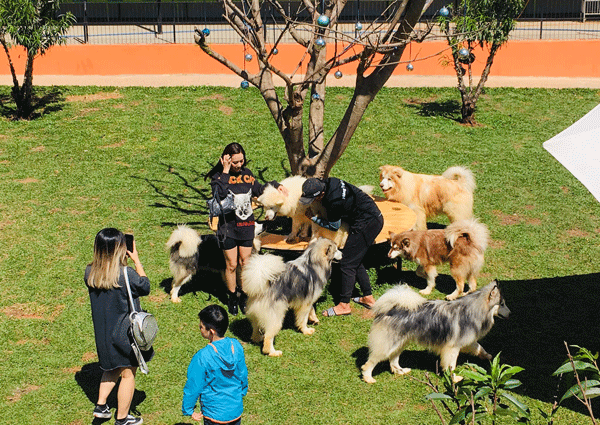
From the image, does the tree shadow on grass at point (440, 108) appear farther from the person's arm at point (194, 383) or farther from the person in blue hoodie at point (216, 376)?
the person's arm at point (194, 383)

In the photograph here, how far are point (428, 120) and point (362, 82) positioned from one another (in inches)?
285

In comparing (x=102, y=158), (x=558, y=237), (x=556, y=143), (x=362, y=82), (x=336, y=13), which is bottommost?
(x=558, y=237)

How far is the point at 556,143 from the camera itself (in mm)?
6273

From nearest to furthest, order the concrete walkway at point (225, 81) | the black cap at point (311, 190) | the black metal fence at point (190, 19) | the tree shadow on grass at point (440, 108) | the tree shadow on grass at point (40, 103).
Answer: the black cap at point (311, 190) < the tree shadow on grass at point (40, 103) < the tree shadow on grass at point (440, 108) < the concrete walkway at point (225, 81) < the black metal fence at point (190, 19)

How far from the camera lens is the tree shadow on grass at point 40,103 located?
1484cm

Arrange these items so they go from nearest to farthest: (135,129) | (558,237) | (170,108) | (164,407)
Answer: (164,407) → (558,237) → (135,129) → (170,108)

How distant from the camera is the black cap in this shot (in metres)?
7.53

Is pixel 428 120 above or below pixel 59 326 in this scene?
above

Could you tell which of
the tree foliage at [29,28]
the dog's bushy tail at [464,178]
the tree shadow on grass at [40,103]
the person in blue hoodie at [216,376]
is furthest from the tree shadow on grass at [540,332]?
the tree shadow on grass at [40,103]

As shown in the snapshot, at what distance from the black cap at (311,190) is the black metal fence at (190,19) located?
12.2 metres

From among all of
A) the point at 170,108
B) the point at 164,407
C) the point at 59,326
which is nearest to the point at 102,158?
the point at 170,108

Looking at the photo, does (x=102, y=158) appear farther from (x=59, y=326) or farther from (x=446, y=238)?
(x=446, y=238)

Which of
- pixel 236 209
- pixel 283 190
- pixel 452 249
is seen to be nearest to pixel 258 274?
pixel 236 209

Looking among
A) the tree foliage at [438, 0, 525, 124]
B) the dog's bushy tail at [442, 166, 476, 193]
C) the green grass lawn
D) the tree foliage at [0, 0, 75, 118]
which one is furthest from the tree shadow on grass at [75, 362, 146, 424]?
the tree foliage at [438, 0, 525, 124]
